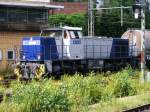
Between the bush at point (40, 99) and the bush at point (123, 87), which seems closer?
the bush at point (40, 99)

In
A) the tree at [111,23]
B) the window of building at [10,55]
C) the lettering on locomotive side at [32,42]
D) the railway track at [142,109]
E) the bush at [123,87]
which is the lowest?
the railway track at [142,109]

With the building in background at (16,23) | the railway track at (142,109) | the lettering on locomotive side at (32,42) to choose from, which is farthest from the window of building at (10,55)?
the railway track at (142,109)

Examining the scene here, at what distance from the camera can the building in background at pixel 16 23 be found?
3550cm

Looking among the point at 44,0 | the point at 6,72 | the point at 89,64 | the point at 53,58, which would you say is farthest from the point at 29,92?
the point at 44,0

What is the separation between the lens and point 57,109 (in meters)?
→ 13.9

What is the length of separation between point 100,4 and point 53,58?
56.4 metres

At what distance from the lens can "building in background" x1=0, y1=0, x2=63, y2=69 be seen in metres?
35.5

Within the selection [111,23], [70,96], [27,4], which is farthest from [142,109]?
[111,23]

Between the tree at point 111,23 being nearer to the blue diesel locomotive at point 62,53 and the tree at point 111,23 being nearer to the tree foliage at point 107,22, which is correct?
the tree foliage at point 107,22

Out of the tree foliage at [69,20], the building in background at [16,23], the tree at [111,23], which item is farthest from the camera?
the tree foliage at [69,20]

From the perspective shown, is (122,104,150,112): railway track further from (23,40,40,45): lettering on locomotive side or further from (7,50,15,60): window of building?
(7,50,15,60): window of building

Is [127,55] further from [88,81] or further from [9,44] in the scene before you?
[88,81]

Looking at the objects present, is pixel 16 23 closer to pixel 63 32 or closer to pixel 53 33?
pixel 53 33

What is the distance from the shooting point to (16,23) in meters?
36.3
